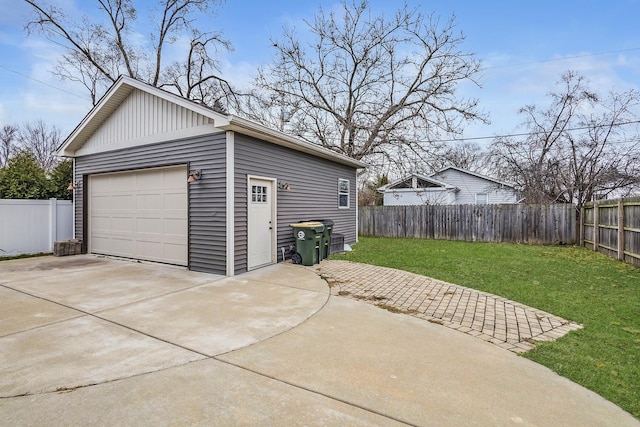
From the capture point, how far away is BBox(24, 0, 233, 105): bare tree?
16.6 m

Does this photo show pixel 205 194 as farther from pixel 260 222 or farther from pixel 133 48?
pixel 133 48

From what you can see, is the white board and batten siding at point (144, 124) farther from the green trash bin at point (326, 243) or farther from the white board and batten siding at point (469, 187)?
the white board and batten siding at point (469, 187)

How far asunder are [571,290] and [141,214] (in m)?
9.19

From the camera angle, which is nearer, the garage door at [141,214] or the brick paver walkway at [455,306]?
the brick paver walkway at [455,306]

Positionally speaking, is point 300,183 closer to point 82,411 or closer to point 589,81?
point 82,411

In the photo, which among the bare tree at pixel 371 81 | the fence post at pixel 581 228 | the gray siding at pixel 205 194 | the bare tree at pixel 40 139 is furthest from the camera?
the bare tree at pixel 40 139

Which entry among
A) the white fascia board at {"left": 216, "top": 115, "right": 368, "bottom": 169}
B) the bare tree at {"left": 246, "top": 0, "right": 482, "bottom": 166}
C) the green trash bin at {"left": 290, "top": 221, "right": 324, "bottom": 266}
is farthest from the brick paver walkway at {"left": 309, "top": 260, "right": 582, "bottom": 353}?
the bare tree at {"left": 246, "top": 0, "right": 482, "bottom": 166}

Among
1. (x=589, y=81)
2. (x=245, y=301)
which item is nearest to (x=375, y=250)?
(x=245, y=301)

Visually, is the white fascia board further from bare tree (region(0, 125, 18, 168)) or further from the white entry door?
bare tree (region(0, 125, 18, 168))

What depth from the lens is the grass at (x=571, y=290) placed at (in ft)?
9.46

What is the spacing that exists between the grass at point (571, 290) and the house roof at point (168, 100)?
10.8 feet

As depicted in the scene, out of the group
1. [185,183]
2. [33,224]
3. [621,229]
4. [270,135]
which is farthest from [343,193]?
[33,224]

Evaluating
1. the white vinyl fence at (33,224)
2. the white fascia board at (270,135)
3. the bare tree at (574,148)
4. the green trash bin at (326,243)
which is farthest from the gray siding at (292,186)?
the bare tree at (574,148)

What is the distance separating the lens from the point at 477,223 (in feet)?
44.8
